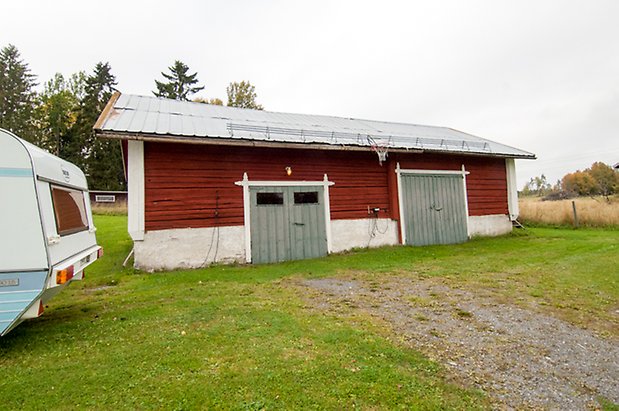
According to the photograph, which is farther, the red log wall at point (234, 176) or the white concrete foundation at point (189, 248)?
the red log wall at point (234, 176)

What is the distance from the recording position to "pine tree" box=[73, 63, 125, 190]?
29.2 m

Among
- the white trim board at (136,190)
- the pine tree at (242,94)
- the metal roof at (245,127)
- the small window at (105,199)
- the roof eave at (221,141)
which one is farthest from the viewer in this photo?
the pine tree at (242,94)

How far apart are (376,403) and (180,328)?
8.37ft

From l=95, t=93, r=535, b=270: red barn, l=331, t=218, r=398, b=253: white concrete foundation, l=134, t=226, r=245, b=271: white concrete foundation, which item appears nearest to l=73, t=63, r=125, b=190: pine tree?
l=95, t=93, r=535, b=270: red barn

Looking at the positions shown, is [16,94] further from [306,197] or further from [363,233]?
[363,233]

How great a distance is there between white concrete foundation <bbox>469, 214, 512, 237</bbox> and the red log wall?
2.58m

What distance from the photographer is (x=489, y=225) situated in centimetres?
1224

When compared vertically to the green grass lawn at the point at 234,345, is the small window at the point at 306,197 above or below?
above

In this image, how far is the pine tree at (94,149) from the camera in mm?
29172

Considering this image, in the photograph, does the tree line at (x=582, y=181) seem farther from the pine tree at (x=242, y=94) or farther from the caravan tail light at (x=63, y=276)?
the caravan tail light at (x=63, y=276)

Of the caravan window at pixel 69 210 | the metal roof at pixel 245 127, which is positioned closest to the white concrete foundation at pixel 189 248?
the metal roof at pixel 245 127

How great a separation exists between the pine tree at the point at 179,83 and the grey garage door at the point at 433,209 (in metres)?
32.1

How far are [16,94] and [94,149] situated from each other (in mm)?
12151

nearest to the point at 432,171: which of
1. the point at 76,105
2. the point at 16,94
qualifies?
the point at 76,105
